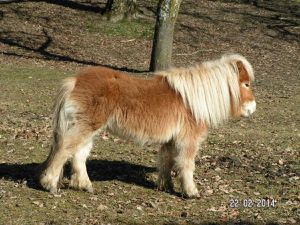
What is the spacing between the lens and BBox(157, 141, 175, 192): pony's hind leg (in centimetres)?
723

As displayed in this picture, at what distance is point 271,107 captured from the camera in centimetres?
1337

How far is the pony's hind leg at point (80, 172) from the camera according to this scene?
6977mm

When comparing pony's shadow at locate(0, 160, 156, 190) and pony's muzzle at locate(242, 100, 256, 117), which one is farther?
pony's shadow at locate(0, 160, 156, 190)

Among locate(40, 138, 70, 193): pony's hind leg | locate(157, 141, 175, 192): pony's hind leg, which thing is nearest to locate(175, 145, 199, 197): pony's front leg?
locate(157, 141, 175, 192): pony's hind leg

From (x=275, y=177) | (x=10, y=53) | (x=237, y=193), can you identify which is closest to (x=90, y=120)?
(x=237, y=193)

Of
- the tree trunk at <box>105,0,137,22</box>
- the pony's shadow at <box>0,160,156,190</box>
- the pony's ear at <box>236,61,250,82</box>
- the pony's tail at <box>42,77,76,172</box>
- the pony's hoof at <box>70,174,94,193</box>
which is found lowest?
the pony's shadow at <box>0,160,156,190</box>

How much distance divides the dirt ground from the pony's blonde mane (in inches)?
41.7

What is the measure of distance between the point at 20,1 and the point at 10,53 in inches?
293

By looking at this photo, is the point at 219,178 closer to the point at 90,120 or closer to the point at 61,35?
the point at 90,120

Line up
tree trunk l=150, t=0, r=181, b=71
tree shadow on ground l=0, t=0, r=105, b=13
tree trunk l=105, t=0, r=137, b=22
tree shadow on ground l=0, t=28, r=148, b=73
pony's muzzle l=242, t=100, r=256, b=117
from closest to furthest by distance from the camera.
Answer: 1. pony's muzzle l=242, t=100, r=256, b=117
2. tree trunk l=150, t=0, r=181, b=71
3. tree shadow on ground l=0, t=28, r=148, b=73
4. tree trunk l=105, t=0, r=137, b=22
5. tree shadow on ground l=0, t=0, r=105, b=13

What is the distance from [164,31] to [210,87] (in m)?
9.50

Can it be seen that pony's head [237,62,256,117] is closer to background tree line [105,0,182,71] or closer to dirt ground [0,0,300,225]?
dirt ground [0,0,300,225]

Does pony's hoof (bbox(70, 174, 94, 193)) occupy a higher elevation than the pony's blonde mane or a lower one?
lower

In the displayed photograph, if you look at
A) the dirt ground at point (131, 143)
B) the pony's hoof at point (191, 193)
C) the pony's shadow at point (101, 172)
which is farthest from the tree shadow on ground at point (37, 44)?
the pony's hoof at point (191, 193)
